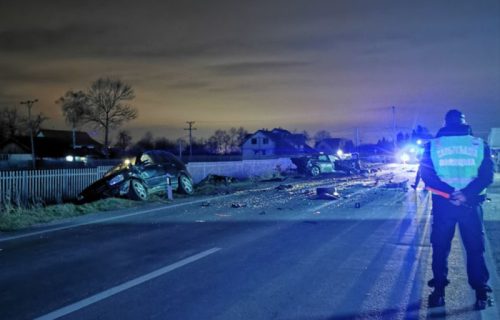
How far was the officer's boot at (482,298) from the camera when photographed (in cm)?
508

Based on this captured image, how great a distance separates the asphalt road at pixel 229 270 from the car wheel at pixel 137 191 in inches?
179

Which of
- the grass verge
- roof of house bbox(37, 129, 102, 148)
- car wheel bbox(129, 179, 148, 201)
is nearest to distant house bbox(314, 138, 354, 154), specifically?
roof of house bbox(37, 129, 102, 148)

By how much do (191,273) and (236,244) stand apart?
219 centimetres

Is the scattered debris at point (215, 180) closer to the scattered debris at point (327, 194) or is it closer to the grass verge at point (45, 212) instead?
the scattered debris at point (327, 194)

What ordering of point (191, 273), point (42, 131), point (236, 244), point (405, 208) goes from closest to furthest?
point (191, 273) < point (236, 244) < point (405, 208) < point (42, 131)

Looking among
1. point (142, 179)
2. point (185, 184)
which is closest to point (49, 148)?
point (185, 184)

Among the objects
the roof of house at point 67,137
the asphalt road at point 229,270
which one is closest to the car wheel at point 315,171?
the asphalt road at point 229,270

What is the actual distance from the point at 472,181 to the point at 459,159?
26cm

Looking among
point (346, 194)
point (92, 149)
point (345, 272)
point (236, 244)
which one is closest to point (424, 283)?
point (345, 272)

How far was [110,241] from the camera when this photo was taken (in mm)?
9211

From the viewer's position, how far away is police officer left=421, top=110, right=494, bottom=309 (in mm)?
5082

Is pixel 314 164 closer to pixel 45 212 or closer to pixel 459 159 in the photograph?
pixel 45 212

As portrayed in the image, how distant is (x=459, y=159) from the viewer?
521 centimetres

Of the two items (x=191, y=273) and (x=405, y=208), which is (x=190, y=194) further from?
(x=191, y=273)
